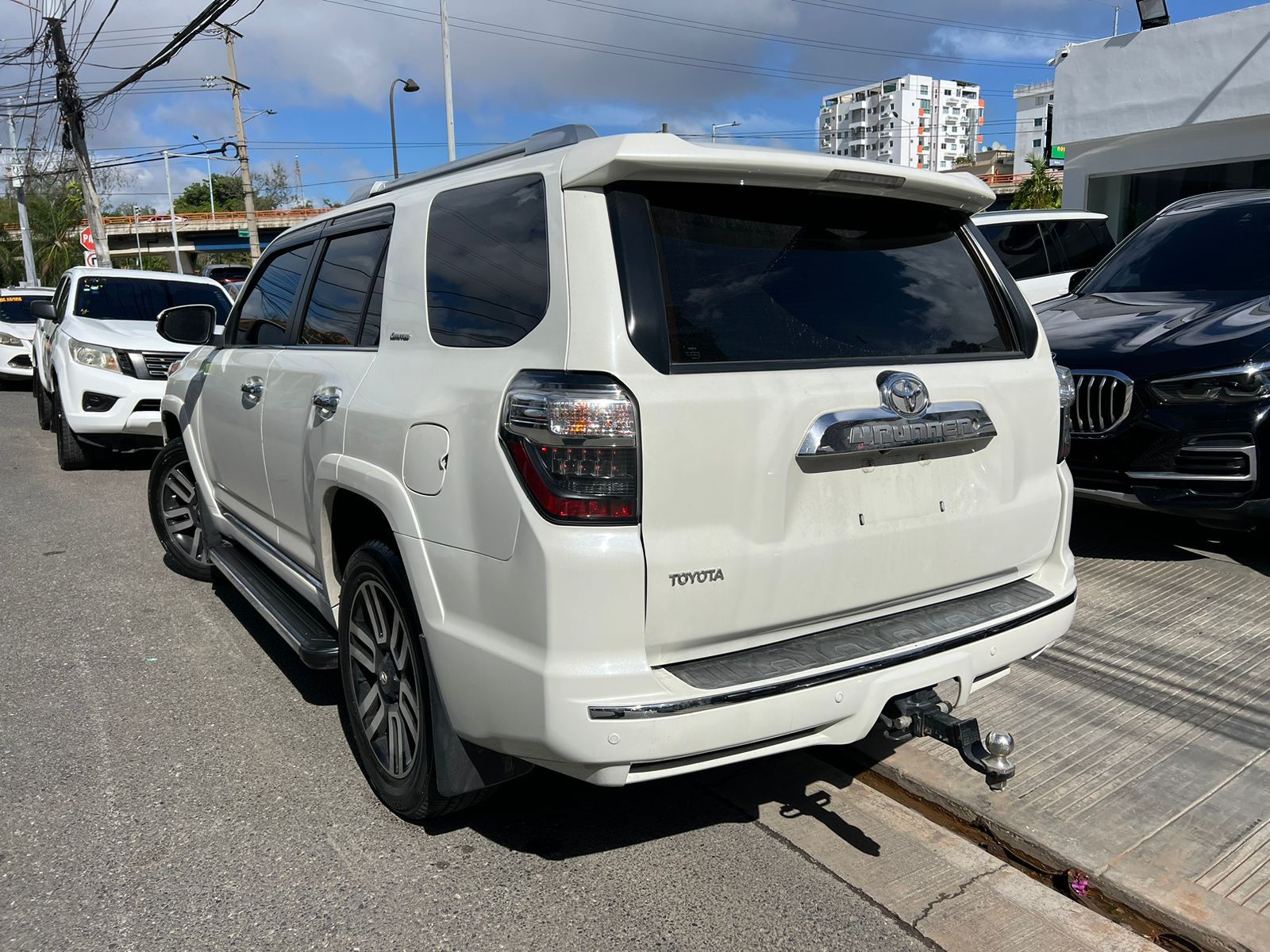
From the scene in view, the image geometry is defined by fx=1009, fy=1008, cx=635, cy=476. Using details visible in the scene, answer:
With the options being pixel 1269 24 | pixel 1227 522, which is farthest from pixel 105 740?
pixel 1269 24

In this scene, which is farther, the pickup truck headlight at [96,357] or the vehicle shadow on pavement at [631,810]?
the pickup truck headlight at [96,357]

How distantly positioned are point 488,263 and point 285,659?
2658 mm

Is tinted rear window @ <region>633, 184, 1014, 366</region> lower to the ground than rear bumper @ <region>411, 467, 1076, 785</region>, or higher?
higher

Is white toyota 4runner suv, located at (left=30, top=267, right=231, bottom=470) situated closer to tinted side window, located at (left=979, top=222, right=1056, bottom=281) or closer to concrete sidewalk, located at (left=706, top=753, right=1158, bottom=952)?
concrete sidewalk, located at (left=706, top=753, right=1158, bottom=952)

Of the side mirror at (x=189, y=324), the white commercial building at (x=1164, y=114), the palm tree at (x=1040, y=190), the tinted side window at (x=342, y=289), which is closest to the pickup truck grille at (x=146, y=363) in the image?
the side mirror at (x=189, y=324)

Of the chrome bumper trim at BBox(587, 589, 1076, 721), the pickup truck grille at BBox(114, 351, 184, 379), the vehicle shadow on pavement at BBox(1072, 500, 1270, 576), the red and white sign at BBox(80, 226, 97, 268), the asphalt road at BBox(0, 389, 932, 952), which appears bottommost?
the asphalt road at BBox(0, 389, 932, 952)

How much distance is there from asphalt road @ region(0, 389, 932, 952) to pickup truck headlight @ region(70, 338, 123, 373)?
525cm

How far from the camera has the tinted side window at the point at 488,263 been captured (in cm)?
259

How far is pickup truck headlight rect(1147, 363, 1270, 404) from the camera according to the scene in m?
4.92

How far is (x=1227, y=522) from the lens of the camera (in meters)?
5.43

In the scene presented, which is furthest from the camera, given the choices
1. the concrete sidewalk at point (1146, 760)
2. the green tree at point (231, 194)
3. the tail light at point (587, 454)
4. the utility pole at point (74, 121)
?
the green tree at point (231, 194)

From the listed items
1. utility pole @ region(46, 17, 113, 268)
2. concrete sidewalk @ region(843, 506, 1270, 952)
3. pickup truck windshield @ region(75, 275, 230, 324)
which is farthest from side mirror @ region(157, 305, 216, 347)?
utility pole @ region(46, 17, 113, 268)

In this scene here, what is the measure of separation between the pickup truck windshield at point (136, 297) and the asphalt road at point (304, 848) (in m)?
6.72

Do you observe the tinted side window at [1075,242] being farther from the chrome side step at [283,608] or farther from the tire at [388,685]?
the tire at [388,685]
